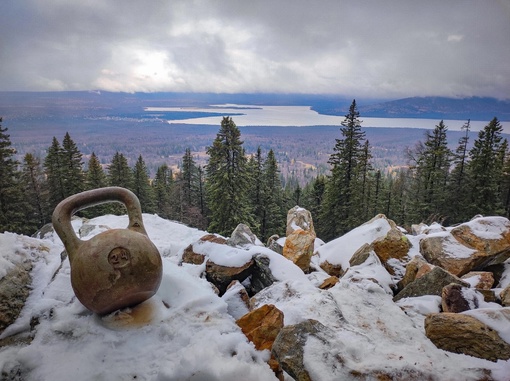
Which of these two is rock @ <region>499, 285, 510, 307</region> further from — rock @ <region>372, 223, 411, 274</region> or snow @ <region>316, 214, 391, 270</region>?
snow @ <region>316, 214, 391, 270</region>

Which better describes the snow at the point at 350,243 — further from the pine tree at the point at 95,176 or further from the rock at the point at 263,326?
the pine tree at the point at 95,176

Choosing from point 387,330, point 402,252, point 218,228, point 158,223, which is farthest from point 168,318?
point 218,228

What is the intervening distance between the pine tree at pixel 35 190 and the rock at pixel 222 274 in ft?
92.6

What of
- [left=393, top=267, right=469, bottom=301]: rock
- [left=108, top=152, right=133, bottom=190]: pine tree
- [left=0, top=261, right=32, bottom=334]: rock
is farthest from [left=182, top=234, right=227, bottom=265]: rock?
[left=108, top=152, right=133, bottom=190]: pine tree

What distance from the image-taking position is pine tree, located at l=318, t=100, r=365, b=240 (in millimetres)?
25203

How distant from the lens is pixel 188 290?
4.38 meters

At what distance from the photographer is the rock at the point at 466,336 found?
3656 millimetres

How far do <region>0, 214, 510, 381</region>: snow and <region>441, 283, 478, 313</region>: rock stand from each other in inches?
11.6

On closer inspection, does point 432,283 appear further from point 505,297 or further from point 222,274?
point 222,274

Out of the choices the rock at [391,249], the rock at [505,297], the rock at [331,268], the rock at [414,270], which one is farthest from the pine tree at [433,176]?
the rock at [505,297]

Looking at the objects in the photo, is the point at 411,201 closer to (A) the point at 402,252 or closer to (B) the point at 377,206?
(B) the point at 377,206

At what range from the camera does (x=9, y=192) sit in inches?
903

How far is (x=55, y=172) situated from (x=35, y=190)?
256 cm

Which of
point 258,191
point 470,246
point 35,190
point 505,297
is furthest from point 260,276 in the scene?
point 35,190
